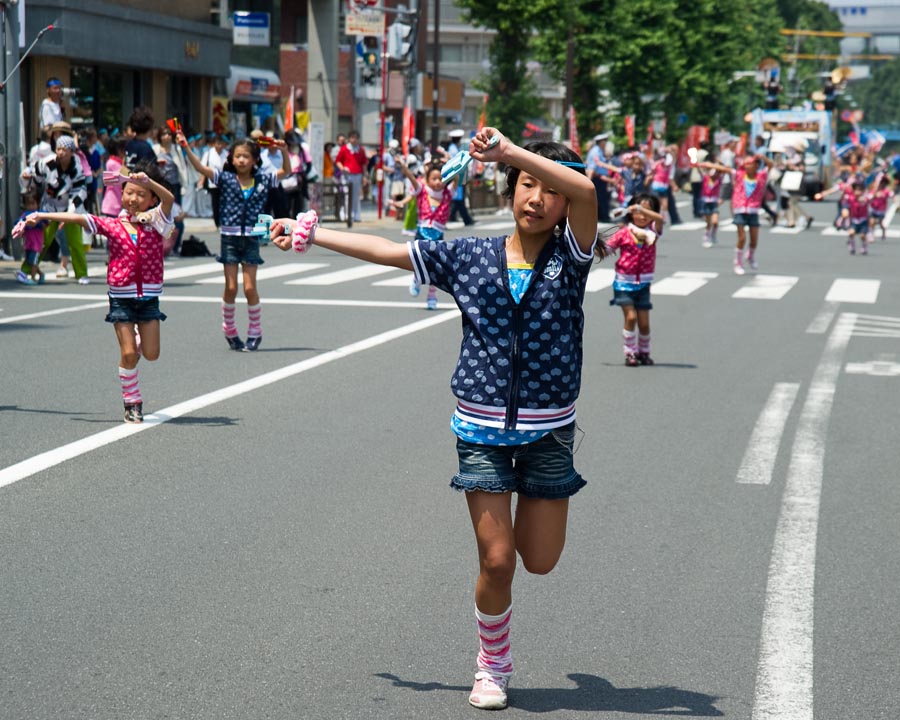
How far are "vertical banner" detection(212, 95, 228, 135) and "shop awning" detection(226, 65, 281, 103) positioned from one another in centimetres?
230

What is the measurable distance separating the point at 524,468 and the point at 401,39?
1407 inches

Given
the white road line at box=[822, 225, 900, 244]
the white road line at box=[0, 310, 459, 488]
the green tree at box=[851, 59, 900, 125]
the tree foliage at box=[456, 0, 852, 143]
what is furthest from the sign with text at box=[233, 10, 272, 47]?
the green tree at box=[851, 59, 900, 125]

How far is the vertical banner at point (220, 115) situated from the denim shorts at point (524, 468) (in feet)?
114

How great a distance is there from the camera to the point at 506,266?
4.39 metres

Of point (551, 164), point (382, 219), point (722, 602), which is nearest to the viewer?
point (551, 164)

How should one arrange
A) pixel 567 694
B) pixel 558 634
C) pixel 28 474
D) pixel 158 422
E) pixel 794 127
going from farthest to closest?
pixel 794 127 → pixel 158 422 → pixel 28 474 → pixel 558 634 → pixel 567 694

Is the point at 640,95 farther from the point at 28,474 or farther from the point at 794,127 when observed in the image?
the point at 28,474

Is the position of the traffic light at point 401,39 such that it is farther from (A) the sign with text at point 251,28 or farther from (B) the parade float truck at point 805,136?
(B) the parade float truck at point 805,136

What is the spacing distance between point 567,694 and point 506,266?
4.45 feet

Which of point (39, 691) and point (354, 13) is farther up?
point (354, 13)

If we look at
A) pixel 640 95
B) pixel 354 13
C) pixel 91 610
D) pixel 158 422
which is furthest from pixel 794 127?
pixel 91 610

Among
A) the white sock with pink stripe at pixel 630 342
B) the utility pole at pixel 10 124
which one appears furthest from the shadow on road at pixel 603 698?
the utility pole at pixel 10 124

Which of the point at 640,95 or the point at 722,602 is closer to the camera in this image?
the point at 722,602

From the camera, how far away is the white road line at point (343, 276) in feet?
63.9
